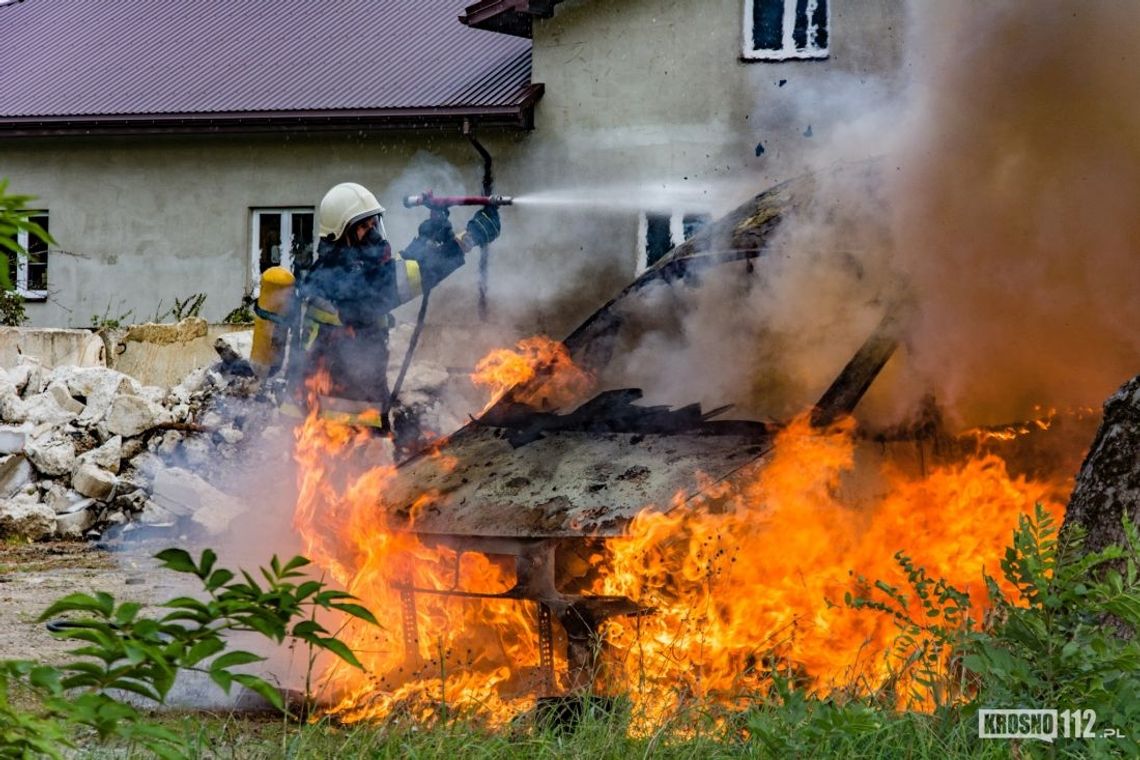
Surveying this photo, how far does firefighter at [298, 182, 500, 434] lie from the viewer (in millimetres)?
7043

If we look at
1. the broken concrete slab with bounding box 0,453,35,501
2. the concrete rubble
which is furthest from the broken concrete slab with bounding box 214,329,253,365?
the broken concrete slab with bounding box 0,453,35,501

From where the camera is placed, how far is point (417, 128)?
1532 cm

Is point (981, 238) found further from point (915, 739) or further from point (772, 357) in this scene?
point (915, 739)

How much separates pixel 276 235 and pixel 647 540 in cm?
1259

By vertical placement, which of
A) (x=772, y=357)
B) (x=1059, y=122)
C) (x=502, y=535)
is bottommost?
(x=502, y=535)

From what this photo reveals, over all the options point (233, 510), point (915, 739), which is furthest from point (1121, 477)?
point (233, 510)

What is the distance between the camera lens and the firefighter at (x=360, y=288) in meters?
7.04

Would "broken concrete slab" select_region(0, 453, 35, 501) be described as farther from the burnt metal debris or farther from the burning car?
the burnt metal debris

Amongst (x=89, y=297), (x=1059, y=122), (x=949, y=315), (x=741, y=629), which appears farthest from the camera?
(x=89, y=297)

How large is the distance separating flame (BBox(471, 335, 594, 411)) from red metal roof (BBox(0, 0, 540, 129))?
8.73m

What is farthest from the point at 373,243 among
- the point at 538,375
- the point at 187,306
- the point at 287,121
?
the point at 187,306

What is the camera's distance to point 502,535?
4.72 m

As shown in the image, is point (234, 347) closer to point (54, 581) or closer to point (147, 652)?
point (54, 581)

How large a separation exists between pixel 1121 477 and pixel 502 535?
2.07 meters
